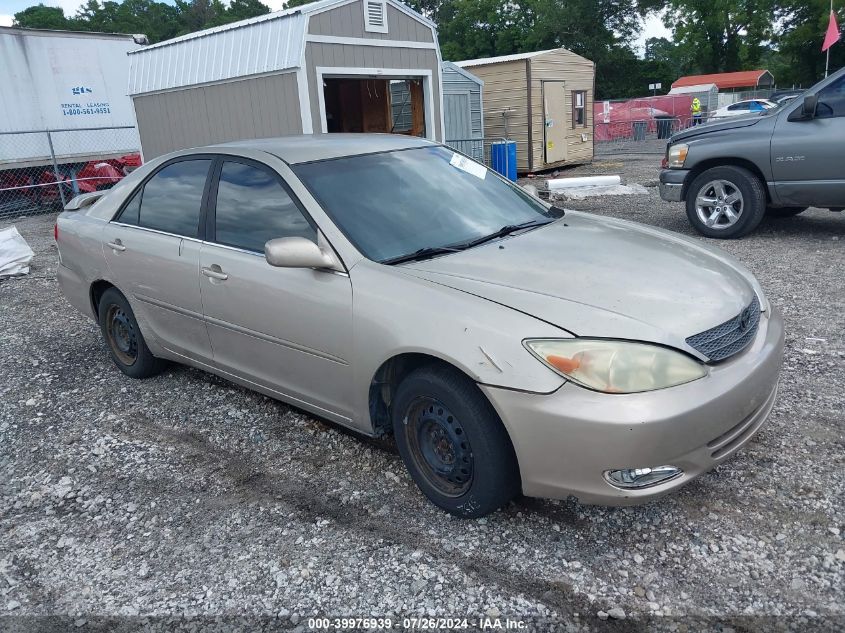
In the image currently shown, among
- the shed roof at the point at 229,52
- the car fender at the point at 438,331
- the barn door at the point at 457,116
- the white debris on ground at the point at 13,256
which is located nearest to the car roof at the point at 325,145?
the car fender at the point at 438,331

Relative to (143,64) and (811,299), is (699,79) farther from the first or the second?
(811,299)

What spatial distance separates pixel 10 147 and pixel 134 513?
13.8m

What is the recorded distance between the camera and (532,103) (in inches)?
656

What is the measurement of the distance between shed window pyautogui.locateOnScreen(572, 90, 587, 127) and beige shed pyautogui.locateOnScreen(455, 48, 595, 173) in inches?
5.5

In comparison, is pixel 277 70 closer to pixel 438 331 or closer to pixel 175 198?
pixel 175 198

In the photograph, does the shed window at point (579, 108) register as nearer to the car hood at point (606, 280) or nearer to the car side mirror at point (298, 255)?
the car hood at point (606, 280)

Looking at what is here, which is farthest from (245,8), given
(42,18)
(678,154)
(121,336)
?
(121,336)

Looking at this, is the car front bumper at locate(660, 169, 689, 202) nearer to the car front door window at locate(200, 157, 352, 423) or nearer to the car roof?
the car roof

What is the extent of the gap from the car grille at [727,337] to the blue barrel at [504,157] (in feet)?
41.1

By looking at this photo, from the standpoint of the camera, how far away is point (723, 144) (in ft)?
25.0

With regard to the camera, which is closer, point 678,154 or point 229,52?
point 678,154

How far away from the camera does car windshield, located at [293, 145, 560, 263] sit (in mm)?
3205

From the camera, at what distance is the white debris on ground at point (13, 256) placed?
8.65 meters

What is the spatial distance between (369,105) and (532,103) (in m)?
4.07
